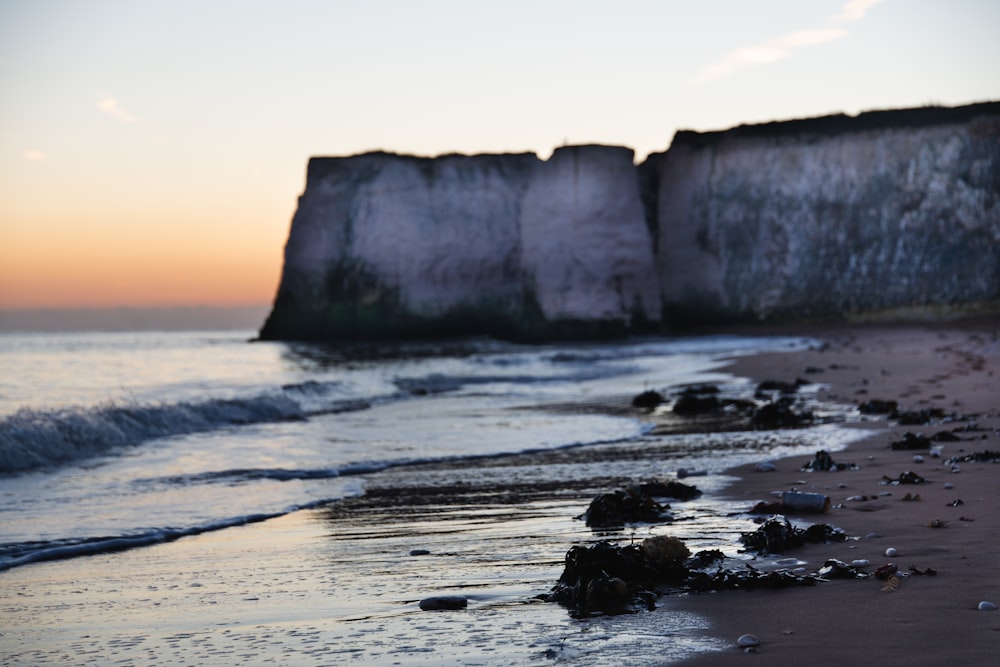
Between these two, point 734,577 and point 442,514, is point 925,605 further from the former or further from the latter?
point 442,514

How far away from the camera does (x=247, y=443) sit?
8.84 meters

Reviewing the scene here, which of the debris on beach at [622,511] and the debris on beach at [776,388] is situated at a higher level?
the debris on beach at [622,511]

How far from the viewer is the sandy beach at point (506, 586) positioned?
2.73 meters

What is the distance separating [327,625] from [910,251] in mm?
38732

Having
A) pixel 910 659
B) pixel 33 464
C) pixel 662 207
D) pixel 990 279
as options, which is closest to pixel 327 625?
pixel 910 659

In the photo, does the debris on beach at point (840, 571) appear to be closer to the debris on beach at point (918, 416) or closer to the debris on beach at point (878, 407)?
the debris on beach at point (918, 416)

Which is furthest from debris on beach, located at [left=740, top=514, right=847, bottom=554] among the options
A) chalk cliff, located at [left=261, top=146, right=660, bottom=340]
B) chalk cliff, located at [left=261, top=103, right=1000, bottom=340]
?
chalk cliff, located at [left=261, top=146, right=660, bottom=340]

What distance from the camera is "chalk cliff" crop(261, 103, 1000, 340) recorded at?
38.2 m

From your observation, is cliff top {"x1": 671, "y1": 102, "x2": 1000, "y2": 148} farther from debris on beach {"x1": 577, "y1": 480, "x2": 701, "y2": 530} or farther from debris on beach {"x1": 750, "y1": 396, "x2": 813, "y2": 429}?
debris on beach {"x1": 577, "y1": 480, "x2": 701, "y2": 530}

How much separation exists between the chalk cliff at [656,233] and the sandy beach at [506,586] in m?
34.4

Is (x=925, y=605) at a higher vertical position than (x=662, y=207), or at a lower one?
lower

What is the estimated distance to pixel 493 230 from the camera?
4862cm

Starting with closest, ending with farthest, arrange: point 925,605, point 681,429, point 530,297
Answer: point 925,605, point 681,429, point 530,297

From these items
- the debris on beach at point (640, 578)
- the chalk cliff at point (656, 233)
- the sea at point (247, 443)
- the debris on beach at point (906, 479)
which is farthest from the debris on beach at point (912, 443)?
the chalk cliff at point (656, 233)
